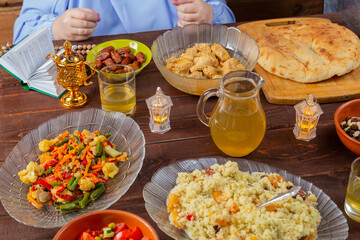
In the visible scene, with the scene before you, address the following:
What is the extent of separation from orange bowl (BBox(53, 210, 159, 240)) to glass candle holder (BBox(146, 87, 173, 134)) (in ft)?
1.98

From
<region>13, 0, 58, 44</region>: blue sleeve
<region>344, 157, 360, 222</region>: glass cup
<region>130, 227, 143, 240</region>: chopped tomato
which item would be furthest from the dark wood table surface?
<region>13, 0, 58, 44</region>: blue sleeve

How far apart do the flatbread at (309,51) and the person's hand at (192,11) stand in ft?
1.15

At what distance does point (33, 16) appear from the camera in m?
Answer: 2.51

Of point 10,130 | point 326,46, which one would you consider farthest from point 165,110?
point 326,46

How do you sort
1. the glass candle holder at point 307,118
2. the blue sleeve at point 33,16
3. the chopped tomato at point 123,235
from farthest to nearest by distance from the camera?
the blue sleeve at point 33,16 < the glass candle holder at point 307,118 < the chopped tomato at point 123,235

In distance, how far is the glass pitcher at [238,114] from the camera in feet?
4.75

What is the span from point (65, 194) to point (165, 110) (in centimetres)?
57

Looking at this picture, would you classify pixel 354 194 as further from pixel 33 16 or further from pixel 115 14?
pixel 33 16

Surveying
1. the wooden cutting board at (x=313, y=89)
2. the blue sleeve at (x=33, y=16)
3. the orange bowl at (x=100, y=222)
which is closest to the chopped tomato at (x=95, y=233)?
the orange bowl at (x=100, y=222)

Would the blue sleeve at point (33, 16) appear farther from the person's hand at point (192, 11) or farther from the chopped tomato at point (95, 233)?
the chopped tomato at point (95, 233)

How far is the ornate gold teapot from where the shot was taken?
1782mm

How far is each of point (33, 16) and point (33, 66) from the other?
2.26 ft

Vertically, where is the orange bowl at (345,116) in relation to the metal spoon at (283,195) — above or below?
below

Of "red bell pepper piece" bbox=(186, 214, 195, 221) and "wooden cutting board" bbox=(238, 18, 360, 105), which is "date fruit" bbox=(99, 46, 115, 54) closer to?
"wooden cutting board" bbox=(238, 18, 360, 105)
